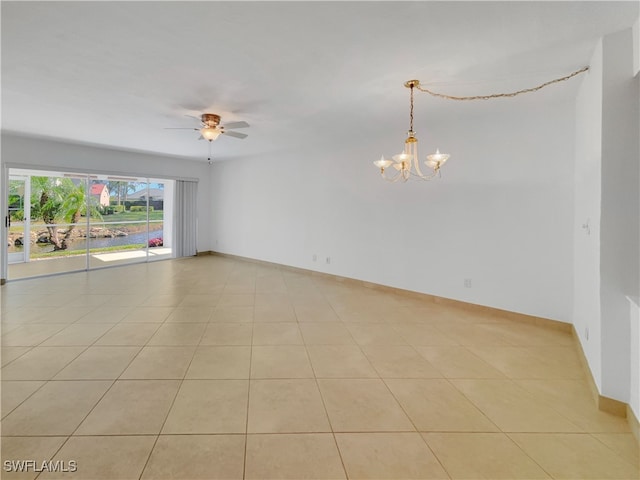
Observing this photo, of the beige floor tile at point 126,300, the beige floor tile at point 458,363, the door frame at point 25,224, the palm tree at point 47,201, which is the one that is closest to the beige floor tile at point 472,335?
the beige floor tile at point 458,363

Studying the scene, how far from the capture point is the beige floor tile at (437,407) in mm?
1940

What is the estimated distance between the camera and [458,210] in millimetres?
4363

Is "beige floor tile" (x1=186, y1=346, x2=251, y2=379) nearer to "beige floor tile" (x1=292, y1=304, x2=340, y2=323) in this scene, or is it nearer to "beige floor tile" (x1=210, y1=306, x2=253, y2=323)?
"beige floor tile" (x1=210, y1=306, x2=253, y2=323)

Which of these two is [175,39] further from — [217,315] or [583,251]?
[583,251]

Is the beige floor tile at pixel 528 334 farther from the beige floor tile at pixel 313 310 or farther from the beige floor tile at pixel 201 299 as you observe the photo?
the beige floor tile at pixel 201 299

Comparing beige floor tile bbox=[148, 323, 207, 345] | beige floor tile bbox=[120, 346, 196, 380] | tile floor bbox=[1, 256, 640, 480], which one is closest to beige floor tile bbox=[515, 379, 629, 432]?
tile floor bbox=[1, 256, 640, 480]

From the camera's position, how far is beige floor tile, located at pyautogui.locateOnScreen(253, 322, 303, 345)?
3.16 m

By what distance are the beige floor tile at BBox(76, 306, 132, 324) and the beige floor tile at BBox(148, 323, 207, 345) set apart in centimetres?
78

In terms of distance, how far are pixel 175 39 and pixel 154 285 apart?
442 centimetres

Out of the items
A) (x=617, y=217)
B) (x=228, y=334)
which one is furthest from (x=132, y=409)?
(x=617, y=217)

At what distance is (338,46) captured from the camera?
2.37 m

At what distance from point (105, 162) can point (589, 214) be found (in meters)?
8.24

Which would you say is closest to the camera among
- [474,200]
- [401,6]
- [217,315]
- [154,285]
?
[401,6]

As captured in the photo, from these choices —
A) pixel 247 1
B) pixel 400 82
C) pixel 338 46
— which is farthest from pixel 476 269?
pixel 247 1
